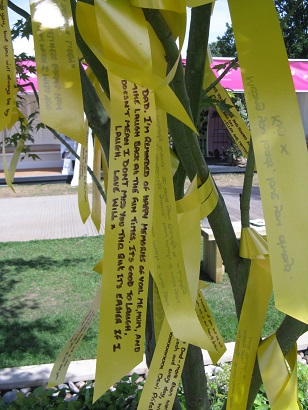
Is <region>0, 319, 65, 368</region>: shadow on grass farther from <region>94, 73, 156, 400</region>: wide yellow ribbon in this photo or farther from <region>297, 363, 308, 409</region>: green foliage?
<region>94, 73, 156, 400</region>: wide yellow ribbon

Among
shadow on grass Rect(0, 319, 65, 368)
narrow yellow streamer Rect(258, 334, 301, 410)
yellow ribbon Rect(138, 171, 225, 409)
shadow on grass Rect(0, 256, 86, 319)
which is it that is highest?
yellow ribbon Rect(138, 171, 225, 409)

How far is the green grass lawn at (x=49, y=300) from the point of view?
12.2ft

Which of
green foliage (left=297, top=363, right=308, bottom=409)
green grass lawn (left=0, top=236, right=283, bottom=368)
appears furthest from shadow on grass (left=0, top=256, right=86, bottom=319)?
green foliage (left=297, top=363, right=308, bottom=409)

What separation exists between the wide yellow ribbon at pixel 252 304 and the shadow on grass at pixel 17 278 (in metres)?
3.67

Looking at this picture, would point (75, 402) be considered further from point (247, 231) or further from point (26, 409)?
point (247, 231)

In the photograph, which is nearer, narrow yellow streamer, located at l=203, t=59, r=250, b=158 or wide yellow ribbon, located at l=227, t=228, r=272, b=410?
wide yellow ribbon, located at l=227, t=228, r=272, b=410

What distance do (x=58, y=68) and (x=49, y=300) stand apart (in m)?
4.20

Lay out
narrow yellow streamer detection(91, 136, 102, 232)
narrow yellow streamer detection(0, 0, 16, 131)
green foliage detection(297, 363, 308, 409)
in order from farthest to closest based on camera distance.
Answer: green foliage detection(297, 363, 308, 409) < narrow yellow streamer detection(91, 136, 102, 232) < narrow yellow streamer detection(0, 0, 16, 131)

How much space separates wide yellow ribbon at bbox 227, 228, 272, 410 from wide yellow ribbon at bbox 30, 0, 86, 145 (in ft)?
1.49

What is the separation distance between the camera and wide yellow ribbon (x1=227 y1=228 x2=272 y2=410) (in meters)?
1.02

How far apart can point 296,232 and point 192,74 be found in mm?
573

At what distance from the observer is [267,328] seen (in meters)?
3.97

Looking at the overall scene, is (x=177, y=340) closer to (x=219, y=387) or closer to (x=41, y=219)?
(x=219, y=387)

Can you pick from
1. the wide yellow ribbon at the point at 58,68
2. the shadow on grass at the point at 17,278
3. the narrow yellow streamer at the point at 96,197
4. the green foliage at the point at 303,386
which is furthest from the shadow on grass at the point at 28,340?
the wide yellow ribbon at the point at 58,68
